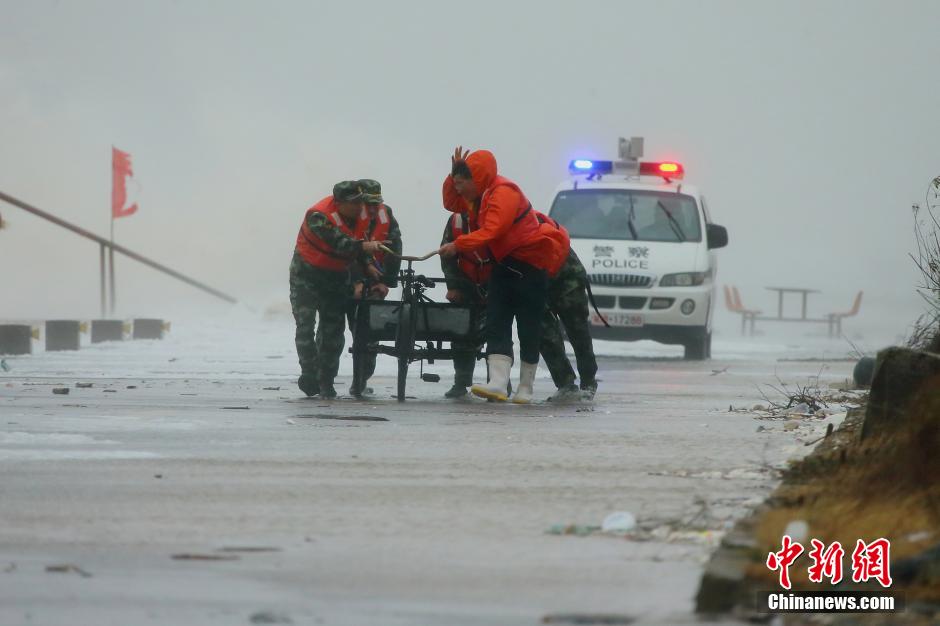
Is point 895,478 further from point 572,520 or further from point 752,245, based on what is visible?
point 752,245

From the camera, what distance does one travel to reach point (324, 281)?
13.0 meters

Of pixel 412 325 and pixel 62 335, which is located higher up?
pixel 412 325

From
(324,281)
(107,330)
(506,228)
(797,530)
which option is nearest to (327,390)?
(324,281)

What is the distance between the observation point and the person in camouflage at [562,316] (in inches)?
502

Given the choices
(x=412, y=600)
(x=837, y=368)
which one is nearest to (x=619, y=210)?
(x=837, y=368)

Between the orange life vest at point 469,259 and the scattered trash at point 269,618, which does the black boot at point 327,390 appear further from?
the scattered trash at point 269,618

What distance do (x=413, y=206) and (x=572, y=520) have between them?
131ft

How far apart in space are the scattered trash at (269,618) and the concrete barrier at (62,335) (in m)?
18.2

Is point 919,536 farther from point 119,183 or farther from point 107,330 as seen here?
point 119,183

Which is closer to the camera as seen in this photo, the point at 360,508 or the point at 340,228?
the point at 360,508

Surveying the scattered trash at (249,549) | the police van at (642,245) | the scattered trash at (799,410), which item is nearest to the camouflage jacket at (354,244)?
the scattered trash at (799,410)

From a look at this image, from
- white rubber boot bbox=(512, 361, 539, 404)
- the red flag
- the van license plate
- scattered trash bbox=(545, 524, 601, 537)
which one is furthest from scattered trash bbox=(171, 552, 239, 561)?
the red flag

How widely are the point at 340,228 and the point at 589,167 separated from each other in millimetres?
8907

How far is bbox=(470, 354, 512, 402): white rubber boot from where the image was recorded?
40.2 feet
